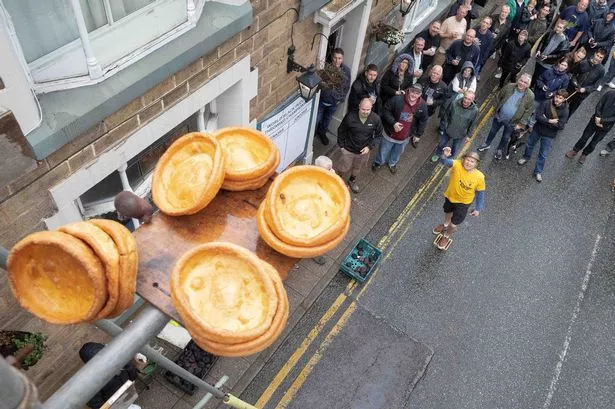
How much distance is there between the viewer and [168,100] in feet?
18.2

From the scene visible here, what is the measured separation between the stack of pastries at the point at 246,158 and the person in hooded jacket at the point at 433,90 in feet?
28.2

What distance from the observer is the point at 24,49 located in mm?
4031

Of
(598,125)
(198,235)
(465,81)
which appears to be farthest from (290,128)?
(598,125)

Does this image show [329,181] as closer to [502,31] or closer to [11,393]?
[11,393]

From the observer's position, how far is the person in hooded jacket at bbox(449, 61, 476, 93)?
10.7 m

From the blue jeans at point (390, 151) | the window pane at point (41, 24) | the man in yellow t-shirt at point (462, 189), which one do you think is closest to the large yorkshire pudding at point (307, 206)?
the window pane at point (41, 24)

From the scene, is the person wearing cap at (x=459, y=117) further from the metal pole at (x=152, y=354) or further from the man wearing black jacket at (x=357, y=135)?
the metal pole at (x=152, y=354)

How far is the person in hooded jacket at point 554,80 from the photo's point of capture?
11.3 m

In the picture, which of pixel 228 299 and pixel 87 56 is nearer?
pixel 228 299

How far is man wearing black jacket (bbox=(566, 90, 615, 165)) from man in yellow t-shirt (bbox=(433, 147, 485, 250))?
166 inches

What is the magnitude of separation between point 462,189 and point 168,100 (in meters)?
5.63

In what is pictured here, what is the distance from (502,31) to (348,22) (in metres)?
5.77

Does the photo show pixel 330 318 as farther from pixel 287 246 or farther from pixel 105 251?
Answer: pixel 105 251

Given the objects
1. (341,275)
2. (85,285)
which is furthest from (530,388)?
(85,285)
